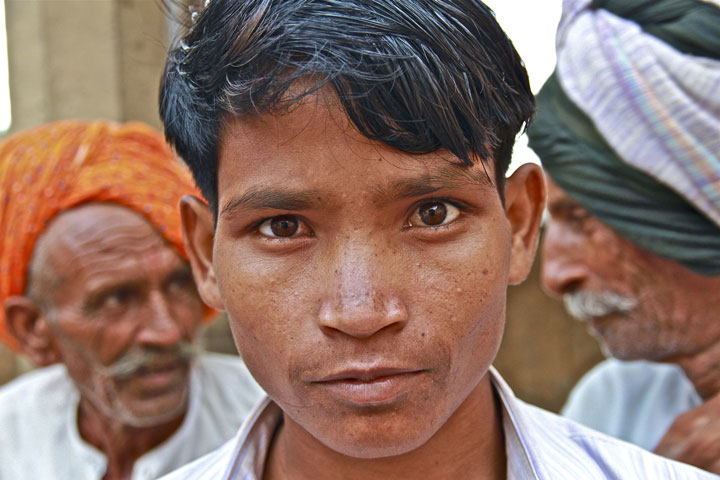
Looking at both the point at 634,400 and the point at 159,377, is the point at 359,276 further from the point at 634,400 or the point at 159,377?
the point at 634,400

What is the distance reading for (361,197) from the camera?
4.44ft

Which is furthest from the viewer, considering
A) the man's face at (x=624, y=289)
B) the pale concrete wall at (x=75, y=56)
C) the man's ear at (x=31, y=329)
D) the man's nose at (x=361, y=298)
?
the pale concrete wall at (x=75, y=56)

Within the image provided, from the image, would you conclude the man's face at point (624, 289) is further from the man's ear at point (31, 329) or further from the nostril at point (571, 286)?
the man's ear at point (31, 329)

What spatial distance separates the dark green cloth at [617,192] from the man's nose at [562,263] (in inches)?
6.8

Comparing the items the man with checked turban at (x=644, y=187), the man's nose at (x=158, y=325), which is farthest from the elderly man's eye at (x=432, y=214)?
the man's nose at (x=158, y=325)

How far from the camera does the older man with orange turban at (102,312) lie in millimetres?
2646

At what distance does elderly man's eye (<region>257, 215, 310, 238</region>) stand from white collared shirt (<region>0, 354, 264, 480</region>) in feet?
5.35

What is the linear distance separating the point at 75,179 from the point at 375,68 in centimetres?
182

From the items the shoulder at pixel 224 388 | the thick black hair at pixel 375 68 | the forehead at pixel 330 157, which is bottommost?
the shoulder at pixel 224 388

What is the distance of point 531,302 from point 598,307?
309cm

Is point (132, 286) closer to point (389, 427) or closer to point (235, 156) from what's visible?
point (235, 156)

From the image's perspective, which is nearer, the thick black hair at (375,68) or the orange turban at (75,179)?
the thick black hair at (375,68)

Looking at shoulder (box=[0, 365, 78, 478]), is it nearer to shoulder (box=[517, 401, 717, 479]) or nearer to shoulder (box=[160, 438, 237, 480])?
shoulder (box=[160, 438, 237, 480])

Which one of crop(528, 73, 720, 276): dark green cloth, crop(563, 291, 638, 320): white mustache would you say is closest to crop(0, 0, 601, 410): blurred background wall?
crop(528, 73, 720, 276): dark green cloth
